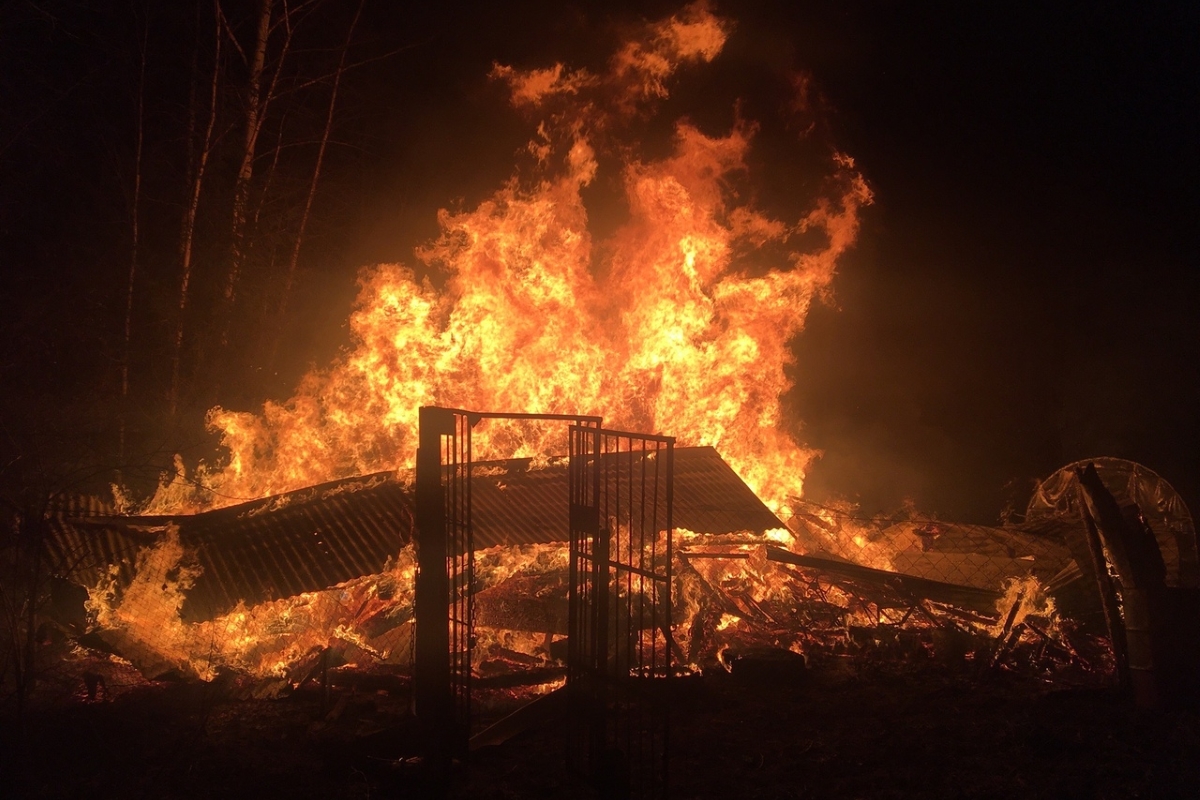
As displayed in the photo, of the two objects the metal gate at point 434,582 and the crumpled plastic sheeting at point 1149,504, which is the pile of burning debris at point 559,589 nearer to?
the crumpled plastic sheeting at point 1149,504

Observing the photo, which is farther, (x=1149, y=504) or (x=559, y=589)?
(x=1149, y=504)

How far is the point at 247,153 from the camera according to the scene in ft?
54.0

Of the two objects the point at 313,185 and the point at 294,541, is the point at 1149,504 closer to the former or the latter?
the point at 294,541

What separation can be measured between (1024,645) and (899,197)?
42.0ft

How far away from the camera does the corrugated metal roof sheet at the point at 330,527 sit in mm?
9000

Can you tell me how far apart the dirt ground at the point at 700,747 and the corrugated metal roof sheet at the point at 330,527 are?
1377 mm

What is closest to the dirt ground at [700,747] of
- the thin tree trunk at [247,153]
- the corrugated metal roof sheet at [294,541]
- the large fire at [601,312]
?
the corrugated metal roof sheet at [294,541]

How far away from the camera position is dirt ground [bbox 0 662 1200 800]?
6.21m

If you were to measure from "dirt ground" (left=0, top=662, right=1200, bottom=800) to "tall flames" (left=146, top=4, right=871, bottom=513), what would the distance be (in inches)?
259

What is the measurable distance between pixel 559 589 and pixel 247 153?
1256 centimetres

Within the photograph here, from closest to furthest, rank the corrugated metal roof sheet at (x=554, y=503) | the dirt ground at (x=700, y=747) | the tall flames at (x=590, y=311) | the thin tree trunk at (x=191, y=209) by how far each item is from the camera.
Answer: the dirt ground at (x=700, y=747)
the corrugated metal roof sheet at (x=554, y=503)
the tall flames at (x=590, y=311)
the thin tree trunk at (x=191, y=209)

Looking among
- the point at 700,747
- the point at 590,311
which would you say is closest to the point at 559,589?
the point at 700,747

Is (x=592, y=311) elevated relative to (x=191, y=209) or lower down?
lower down

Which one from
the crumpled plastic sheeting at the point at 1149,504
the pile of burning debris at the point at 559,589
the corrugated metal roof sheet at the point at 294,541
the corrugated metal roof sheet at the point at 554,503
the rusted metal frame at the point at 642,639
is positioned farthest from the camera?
the corrugated metal roof sheet at the point at 554,503
